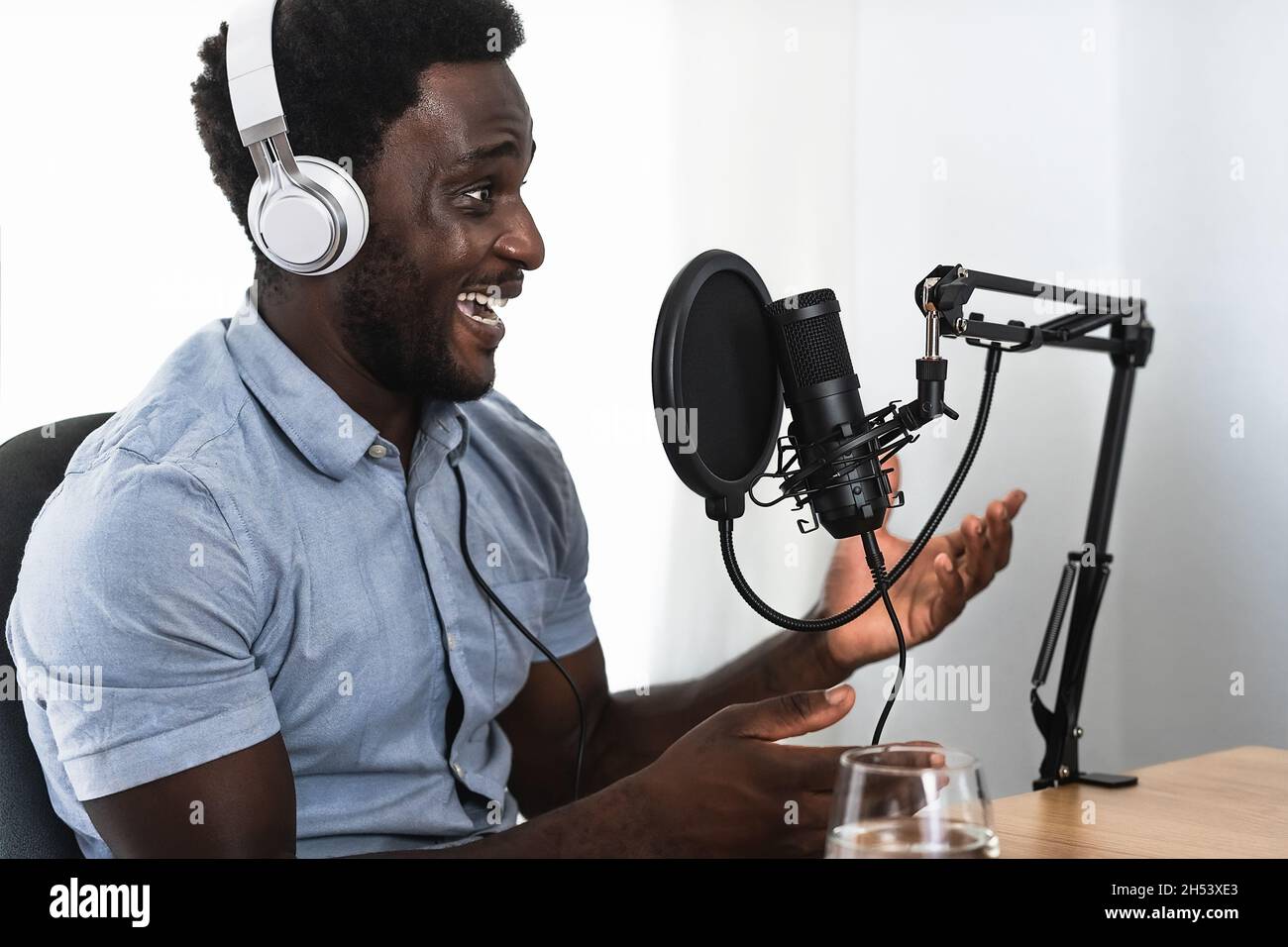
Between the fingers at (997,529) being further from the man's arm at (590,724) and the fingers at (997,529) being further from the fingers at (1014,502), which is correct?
the man's arm at (590,724)

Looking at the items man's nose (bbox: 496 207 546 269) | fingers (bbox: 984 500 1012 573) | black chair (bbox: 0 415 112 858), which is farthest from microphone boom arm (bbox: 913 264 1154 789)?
black chair (bbox: 0 415 112 858)

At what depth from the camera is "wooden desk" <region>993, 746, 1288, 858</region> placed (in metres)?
0.89

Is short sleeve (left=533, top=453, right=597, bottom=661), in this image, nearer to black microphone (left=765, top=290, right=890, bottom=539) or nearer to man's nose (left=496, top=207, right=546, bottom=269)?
man's nose (left=496, top=207, right=546, bottom=269)

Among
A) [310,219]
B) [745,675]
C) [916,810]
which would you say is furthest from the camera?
[745,675]

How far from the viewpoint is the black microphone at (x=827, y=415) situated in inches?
30.6

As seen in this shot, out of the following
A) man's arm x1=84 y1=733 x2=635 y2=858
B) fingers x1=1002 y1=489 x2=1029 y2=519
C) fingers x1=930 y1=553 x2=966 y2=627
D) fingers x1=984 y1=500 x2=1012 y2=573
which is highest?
fingers x1=1002 y1=489 x2=1029 y2=519

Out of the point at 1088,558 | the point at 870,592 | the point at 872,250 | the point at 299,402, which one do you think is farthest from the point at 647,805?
the point at 872,250

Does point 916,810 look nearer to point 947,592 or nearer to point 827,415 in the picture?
point 827,415

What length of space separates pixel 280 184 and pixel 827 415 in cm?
47

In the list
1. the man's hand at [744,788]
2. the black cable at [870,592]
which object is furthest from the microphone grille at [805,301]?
the man's hand at [744,788]

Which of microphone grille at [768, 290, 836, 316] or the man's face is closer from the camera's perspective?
microphone grille at [768, 290, 836, 316]

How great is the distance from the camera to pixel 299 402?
3.22 ft

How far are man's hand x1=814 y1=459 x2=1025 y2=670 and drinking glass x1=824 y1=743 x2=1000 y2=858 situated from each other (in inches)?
18.1
